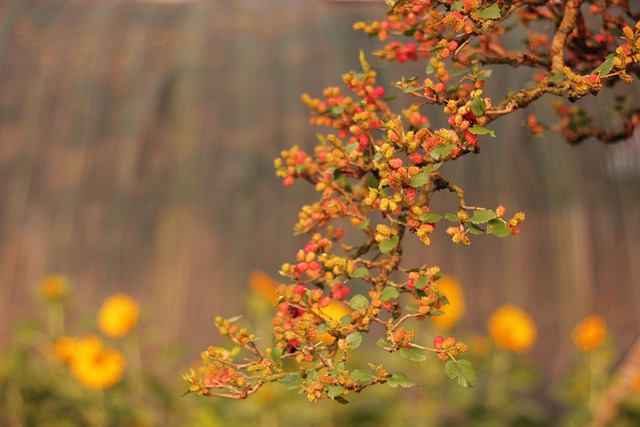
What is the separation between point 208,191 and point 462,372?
2.26 m

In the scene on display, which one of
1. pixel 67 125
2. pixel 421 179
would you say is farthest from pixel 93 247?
pixel 421 179

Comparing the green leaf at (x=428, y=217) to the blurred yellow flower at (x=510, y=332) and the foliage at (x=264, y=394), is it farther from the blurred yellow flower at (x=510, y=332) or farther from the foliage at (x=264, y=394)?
the blurred yellow flower at (x=510, y=332)

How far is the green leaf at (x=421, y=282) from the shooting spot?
808mm

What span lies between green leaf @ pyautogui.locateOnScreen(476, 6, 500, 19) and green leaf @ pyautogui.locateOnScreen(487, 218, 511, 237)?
7.4 inches

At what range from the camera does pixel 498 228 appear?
0.81 metres

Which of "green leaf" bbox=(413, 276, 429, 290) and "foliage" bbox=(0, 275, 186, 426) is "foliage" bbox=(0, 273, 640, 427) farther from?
"green leaf" bbox=(413, 276, 429, 290)

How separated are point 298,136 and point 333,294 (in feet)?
7.11

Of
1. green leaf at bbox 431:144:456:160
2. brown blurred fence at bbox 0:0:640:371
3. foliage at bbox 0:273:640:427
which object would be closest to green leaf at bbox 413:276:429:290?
green leaf at bbox 431:144:456:160

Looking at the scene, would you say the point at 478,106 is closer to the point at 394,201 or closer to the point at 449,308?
the point at 394,201

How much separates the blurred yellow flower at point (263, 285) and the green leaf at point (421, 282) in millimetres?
1379

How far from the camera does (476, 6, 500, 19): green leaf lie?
32.2 inches

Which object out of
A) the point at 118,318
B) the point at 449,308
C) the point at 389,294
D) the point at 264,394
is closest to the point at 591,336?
the point at 449,308

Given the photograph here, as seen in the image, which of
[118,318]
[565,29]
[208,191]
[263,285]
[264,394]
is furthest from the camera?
[208,191]

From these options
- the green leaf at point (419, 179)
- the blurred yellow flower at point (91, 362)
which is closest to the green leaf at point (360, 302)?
the green leaf at point (419, 179)
